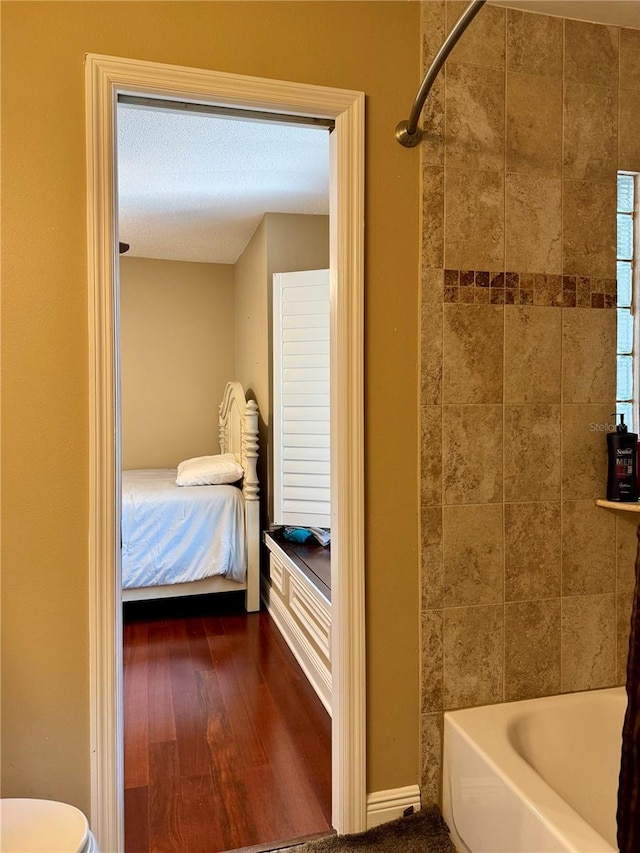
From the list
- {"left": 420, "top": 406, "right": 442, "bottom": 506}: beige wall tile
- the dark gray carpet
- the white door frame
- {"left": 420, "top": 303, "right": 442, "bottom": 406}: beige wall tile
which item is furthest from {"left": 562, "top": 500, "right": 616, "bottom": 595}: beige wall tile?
the dark gray carpet

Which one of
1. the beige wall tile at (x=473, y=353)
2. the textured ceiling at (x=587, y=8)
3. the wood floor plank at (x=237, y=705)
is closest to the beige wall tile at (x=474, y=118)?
the textured ceiling at (x=587, y=8)

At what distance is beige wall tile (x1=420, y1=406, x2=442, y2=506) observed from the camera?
5.81 ft

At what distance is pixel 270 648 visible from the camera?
3260 mm

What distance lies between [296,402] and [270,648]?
1.43 metres

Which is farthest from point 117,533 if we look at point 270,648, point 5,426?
point 270,648

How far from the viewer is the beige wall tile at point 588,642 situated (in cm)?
190

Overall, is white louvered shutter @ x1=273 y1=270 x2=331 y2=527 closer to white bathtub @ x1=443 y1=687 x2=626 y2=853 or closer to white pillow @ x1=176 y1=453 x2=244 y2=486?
white pillow @ x1=176 y1=453 x2=244 y2=486

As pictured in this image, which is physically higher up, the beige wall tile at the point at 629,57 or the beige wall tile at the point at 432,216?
the beige wall tile at the point at 629,57

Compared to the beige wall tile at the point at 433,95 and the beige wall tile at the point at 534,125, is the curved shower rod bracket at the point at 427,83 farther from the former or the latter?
the beige wall tile at the point at 534,125

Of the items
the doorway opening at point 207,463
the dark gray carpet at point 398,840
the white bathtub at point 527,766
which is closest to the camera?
the white bathtub at point 527,766

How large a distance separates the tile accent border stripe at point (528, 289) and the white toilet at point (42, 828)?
1.67 m

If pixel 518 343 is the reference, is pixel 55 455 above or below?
below

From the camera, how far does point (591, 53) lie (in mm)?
1881

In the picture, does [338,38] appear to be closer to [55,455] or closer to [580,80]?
[580,80]
